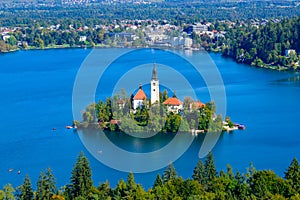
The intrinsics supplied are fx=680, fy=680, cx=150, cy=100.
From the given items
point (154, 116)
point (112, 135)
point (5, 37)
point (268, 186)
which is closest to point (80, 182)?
point (268, 186)

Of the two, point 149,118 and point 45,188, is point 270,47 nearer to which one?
point 149,118

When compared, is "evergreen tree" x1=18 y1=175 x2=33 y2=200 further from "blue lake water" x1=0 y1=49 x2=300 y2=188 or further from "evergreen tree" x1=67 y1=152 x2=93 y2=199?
"blue lake water" x1=0 y1=49 x2=300 y2=188

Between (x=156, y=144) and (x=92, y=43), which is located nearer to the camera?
(x=156, y=144)

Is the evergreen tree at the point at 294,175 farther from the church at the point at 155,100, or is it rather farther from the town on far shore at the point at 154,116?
the church at the point at 155,100

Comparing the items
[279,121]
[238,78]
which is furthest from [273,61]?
[279,121]

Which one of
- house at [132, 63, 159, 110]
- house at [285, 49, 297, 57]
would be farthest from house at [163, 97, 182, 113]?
house at [285, 49, 297, 57]

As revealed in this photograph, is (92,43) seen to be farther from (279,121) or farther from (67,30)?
(279,121)

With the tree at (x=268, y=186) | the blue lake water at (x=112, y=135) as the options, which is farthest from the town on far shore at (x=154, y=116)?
the tree at (x=268, y=186)
